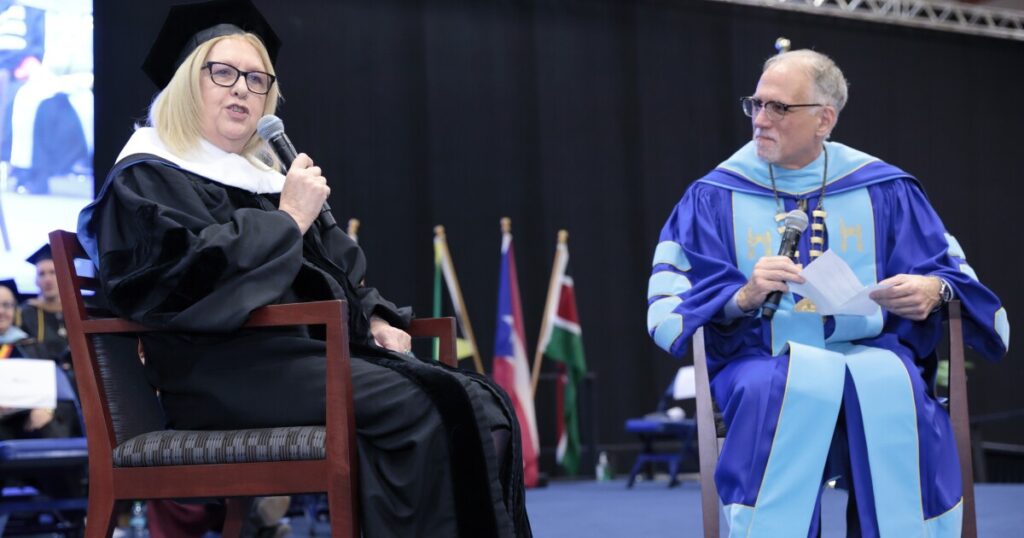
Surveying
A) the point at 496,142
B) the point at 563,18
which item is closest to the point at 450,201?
the point at 496,142

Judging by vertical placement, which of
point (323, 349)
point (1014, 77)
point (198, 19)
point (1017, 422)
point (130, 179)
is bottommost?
point (1017, 422)

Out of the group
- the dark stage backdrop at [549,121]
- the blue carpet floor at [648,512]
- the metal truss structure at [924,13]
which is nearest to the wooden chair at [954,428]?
the blue carpet floor at [648,512]

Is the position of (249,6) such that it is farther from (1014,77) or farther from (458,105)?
(1014,77)

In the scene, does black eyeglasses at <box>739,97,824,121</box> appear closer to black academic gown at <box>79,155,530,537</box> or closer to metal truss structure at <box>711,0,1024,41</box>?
black academic gown at <box>79,155,530,537</box>

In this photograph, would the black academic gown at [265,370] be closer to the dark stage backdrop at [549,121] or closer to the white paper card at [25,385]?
the white paper card at [25,385]

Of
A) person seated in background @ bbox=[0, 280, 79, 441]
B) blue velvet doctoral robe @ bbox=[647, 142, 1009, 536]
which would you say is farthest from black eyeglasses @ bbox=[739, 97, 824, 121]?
person seated in background @ bbox=[0, 280, 79, 441]

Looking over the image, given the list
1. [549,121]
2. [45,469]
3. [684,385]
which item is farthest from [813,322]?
[549,121]

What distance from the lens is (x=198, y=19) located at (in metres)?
2.68

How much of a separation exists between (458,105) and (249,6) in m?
6.89

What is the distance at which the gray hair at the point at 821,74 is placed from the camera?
9.57 ft

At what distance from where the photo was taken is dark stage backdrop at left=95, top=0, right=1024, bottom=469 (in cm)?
898

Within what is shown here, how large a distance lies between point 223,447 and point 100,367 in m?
0.38

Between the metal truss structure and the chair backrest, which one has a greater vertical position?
the metal truss structure

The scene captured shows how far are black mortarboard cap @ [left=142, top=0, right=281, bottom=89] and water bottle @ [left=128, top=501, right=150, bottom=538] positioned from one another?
3304mm
